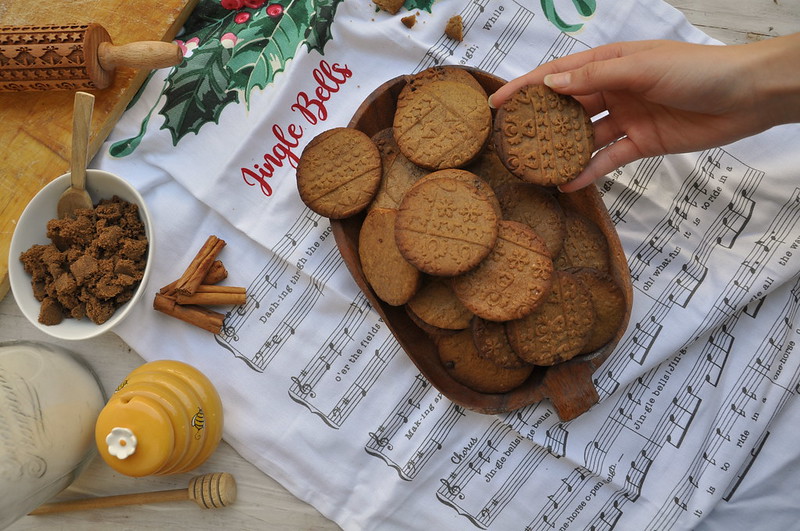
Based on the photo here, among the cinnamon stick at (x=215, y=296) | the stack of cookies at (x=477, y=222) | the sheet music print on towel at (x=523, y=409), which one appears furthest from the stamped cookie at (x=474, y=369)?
the cinnamon stick at (x=215, y=296)

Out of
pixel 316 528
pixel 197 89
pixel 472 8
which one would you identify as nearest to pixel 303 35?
pixel 197 89

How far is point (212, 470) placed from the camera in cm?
142

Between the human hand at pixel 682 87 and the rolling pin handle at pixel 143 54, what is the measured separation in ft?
2.34

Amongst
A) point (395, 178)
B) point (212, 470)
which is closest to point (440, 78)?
point (395, 178)

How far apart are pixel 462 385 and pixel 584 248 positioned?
389 millimetres

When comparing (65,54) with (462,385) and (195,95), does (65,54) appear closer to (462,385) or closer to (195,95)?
(195,95)

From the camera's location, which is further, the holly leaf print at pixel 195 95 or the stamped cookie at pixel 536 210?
the holly leaf print at pixel 195 95

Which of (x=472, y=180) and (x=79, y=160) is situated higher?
(x=472, y=180)

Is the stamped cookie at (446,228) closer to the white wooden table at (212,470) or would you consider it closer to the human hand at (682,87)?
the human hand at (682,87)

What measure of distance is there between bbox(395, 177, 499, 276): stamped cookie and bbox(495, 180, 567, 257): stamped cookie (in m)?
0.09

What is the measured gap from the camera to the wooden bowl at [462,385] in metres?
1.20

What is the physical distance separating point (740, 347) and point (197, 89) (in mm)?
1421

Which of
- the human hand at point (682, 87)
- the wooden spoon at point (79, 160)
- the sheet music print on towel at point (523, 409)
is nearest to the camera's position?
the human hand at point (682, 87)

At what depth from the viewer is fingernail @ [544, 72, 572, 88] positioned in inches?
45.2
